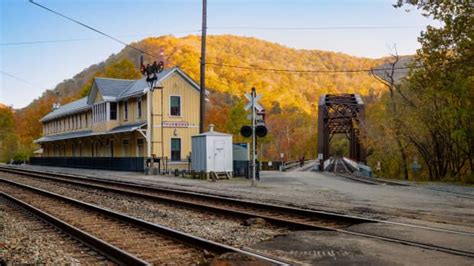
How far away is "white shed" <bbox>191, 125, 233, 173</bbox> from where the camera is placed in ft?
84.4

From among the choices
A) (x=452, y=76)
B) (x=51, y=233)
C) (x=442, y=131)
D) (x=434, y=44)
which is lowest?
(x=51, y=233)

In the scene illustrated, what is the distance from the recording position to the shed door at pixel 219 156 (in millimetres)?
25828

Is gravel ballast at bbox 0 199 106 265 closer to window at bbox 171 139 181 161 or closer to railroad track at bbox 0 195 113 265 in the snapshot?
railroad track at bbox 0 195 113 265

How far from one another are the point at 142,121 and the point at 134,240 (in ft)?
95.7

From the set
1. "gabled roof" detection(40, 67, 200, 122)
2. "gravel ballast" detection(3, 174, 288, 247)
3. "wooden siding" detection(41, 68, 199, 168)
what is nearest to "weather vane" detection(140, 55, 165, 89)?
"gabled roof" detection(40, 67, 200, 122)

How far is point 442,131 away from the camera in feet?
94.0

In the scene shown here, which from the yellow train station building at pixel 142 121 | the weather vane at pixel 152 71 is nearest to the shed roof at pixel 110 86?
the yellow train station building at pixel 142 121

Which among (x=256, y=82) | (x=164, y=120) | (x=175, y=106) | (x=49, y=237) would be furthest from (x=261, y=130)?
(x=256, y=82)

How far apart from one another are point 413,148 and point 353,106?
19393 millimetres

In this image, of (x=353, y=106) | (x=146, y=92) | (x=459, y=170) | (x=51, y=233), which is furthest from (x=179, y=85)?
(x=51, y=233)

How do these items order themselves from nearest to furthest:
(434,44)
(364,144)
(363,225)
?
(363,225) → (434,44) → (364,144)

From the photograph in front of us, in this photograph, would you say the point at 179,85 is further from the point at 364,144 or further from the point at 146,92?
the point at 364,144

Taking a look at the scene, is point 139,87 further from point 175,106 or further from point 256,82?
point 256,82

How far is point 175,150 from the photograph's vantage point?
37188 millimetres
